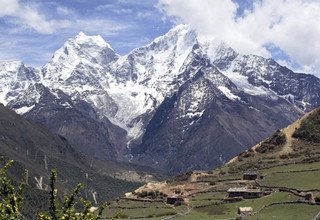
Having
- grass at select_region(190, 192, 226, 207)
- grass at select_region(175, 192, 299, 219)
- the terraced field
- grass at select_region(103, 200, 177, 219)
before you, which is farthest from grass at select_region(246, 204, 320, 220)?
grass at select_region(103, 200, 177, 219)

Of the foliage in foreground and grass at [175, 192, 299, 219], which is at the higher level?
the foliage in foreground

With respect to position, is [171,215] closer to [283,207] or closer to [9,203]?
[283,207]

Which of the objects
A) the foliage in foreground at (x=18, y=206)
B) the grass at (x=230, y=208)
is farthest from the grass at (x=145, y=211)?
the foliage in foreground at (x=18, y=206)

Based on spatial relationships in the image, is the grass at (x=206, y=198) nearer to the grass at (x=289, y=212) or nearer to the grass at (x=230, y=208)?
the grass at (x=230, y=208)

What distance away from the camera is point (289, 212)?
506 feet

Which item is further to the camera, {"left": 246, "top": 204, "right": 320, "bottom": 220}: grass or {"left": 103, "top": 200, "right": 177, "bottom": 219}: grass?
{"left": 103, "top": 200, "right": 177, "bottom": 219}: grass

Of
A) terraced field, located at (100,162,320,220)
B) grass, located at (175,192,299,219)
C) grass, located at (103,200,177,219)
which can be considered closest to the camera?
terraced field, located at (100,162,320,220)

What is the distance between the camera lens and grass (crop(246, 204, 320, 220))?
147750 mm

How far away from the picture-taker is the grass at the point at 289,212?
485ft

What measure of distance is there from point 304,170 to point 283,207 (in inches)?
1513

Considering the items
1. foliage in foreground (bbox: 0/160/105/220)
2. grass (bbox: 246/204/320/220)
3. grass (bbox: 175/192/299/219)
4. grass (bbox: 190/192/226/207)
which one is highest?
foliage in foreground (bbox: 0/160/105/220)

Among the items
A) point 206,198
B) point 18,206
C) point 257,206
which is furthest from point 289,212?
point 18,206

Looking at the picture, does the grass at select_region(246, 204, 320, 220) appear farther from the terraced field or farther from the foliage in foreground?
the foliage in foreground

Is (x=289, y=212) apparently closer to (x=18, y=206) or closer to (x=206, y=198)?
(x=206, y=198)
